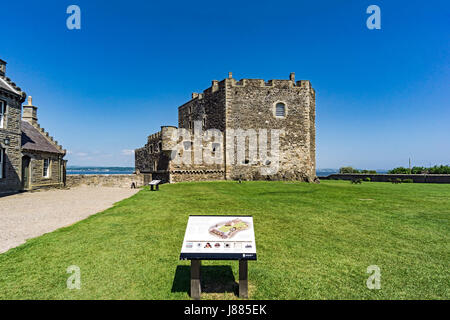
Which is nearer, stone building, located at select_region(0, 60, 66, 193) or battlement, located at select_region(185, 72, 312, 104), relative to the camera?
stone building, located at select_region(0, 60, 66, 193)

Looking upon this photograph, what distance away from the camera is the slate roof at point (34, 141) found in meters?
19.6

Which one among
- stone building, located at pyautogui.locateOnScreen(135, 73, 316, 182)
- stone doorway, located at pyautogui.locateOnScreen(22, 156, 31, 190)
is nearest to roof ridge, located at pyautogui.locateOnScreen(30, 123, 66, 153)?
stone doorway, located at pyautogui.locateOnScreen(22, 156, 31, 190)

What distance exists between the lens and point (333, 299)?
400 cm

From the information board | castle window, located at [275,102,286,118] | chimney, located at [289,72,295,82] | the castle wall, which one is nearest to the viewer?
the information board

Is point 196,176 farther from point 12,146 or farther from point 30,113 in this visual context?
point 30,113

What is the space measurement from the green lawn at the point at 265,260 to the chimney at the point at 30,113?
2024cm

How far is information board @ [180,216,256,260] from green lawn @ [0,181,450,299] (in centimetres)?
93

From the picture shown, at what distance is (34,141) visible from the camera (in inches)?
827

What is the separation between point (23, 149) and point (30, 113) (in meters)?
6.70

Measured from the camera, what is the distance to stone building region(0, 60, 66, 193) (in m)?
16.8

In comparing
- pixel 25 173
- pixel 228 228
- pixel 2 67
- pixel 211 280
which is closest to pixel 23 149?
pixel 25 173

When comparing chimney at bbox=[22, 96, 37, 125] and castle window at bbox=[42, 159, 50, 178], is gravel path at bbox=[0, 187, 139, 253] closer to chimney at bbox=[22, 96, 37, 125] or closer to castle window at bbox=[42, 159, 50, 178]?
castle window at bbox=[42, 159, 50, 178]
